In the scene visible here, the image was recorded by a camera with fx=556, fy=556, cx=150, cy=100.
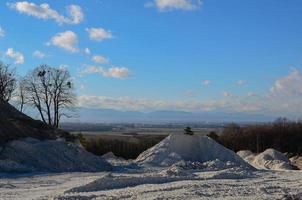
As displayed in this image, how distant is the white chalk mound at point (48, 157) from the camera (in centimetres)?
2809

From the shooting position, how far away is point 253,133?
6406cm

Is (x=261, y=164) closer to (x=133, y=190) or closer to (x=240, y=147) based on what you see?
(x=240, y=147)

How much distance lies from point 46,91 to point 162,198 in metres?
52.1

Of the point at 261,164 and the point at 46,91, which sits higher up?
the point at 46,91

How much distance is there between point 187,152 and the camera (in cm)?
3691

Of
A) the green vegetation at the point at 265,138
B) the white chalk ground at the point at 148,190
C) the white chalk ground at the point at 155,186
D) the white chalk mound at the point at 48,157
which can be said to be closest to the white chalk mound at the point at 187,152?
the white chalk ground at the point at 155,186

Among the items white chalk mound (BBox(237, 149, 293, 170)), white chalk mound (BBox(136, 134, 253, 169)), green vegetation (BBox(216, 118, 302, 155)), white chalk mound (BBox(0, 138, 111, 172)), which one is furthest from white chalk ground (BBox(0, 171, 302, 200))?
green vegetation (BBox(216, 118, 302, 155))

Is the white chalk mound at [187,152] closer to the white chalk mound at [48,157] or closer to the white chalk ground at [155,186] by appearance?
the white chalk ground at [155,186]

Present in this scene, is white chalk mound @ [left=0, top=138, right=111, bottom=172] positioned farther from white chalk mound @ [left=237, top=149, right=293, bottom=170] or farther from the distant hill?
white chalk mound @ [left=237, top=149, right=293, bottom=170]

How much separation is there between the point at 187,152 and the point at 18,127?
11.1 meters

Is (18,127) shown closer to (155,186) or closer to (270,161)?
(155,186)

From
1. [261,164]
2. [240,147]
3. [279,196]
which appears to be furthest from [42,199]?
[240,147]

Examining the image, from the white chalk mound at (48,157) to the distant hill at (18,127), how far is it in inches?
42.9

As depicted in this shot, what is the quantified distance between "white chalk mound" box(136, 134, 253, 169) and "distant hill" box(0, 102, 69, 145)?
21.3 feet
